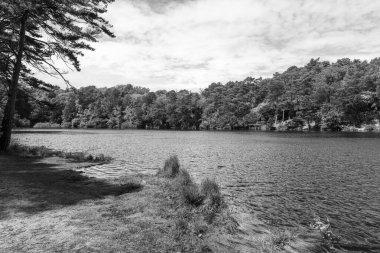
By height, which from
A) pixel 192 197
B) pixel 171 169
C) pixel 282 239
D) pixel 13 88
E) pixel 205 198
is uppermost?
pixel 13 88

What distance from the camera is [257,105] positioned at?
5733 inches

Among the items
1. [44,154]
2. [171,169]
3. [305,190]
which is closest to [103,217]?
[171,169]

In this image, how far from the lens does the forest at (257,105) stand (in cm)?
11038

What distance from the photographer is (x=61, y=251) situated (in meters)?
7.40

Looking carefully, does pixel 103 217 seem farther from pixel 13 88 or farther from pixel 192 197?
pixel 13 88

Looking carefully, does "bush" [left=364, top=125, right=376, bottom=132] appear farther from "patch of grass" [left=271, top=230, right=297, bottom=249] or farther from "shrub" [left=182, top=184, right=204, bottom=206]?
"patch of grass" [left=271, top=230, right=297, bottom=249]

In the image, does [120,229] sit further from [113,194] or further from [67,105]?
[67,105]

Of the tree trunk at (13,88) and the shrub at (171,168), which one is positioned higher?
the tree trunk at (13,88)

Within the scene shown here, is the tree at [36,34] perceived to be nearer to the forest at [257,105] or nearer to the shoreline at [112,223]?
the shoreline at [112,223]

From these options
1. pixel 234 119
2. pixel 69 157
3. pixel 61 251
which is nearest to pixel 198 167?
pixel 69 157

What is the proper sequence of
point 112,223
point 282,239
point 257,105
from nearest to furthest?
1. point 112,223
2. point 282,239
3. point 257,105

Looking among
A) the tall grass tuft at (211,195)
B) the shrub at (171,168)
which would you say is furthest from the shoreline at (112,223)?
the shrub at (171,168)

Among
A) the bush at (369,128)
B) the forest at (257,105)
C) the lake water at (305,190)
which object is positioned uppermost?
the forest at (257,105)

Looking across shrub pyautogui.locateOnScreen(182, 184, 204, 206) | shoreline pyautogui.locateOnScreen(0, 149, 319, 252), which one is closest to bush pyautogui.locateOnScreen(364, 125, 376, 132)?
shoreline pyautogui.locateOnScreen(0, 149, 319, 252)
